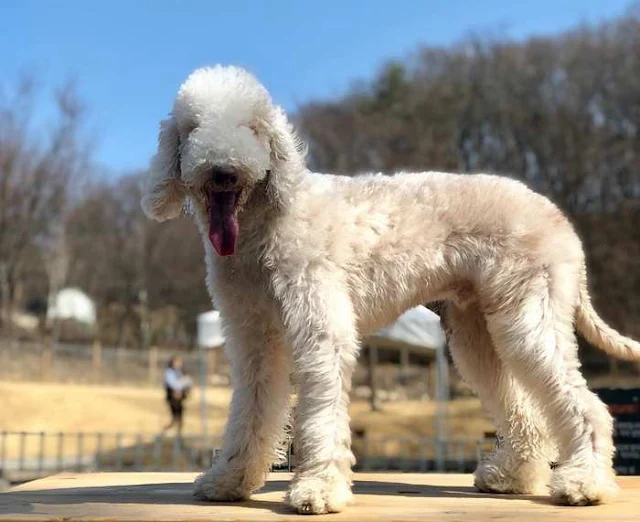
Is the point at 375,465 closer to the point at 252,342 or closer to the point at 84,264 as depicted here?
the point at 252,342

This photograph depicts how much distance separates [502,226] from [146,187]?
5.15ft

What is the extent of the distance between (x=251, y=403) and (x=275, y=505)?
436 millimetres

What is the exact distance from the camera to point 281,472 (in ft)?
16.1

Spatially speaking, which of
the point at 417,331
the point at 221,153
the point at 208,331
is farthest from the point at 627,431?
the point at 208,331

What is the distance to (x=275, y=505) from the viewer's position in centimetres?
342

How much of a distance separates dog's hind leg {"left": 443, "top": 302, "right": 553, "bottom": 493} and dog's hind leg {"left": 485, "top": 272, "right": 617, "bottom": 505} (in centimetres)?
39

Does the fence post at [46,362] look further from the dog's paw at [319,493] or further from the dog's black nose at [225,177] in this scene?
the dog's black nose at [225,177]

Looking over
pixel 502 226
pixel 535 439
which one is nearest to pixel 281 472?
pixel 535 439

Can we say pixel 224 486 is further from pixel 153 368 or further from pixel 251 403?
pixel 153 368

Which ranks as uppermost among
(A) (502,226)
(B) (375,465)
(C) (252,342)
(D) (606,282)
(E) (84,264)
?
(E) (84,264)

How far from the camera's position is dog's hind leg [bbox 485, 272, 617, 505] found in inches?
134

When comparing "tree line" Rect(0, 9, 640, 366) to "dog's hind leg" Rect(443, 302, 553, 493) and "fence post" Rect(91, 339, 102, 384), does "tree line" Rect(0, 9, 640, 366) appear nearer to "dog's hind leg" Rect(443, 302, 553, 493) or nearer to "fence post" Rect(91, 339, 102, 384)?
"fence post" Rect(91, 339, 102, 384)

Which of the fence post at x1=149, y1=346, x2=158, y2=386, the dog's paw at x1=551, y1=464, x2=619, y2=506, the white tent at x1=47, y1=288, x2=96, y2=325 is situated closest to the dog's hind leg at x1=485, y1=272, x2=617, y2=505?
the dog's paw at x1=551, y1=464, x2=619, y2=506

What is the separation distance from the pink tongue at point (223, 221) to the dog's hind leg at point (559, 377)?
1.27m
